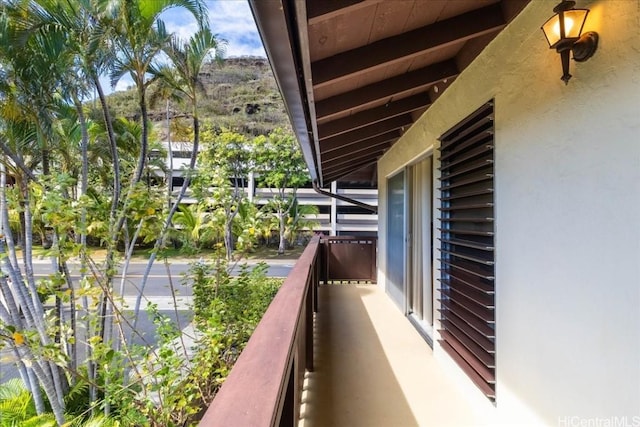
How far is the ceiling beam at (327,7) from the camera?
132 centimetres

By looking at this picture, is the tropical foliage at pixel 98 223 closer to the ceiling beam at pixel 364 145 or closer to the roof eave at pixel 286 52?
the ceiling beam at pixel 364 145

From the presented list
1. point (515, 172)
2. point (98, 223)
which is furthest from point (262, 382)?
point (98, 223)

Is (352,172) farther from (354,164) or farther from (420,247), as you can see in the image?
(420,247)

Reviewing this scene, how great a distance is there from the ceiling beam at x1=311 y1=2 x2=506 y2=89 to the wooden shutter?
476mm

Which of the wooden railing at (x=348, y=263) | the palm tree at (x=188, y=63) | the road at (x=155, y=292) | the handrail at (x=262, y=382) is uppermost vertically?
the palm tree at (x=188, y=63)

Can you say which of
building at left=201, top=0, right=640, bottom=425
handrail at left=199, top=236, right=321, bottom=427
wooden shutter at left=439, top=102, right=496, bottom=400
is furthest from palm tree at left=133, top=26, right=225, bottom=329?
handrail at left=199, top=236, right=321, bottom=427

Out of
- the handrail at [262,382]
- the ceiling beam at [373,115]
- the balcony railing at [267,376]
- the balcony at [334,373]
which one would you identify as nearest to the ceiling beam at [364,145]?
the ceiling beam at [373,115]

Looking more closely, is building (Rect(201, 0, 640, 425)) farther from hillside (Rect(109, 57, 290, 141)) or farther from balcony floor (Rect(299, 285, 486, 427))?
hillside (Rect(109, 57, 290, 141))

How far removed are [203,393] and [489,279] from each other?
3138 mm

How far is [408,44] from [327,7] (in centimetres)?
77

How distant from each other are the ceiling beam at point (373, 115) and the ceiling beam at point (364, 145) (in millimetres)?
1058

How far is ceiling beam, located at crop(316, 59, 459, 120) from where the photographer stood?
2518mm

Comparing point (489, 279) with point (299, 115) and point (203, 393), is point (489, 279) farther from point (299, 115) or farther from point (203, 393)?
point (203, 393)

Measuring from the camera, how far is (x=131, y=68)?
15.8 feet
